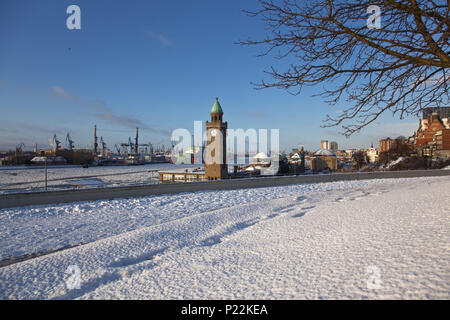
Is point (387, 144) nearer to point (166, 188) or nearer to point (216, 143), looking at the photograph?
point (216, 143)

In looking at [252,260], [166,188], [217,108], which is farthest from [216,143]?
[252,260]

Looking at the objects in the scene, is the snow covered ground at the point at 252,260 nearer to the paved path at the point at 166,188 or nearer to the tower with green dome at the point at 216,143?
the paved path at the point at 166,188

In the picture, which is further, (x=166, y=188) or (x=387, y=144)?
(x=387, y=144)

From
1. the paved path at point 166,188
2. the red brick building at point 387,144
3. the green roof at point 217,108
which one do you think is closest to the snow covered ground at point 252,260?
the paved path at point 166,188

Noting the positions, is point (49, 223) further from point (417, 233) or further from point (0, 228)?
point (417, 233)

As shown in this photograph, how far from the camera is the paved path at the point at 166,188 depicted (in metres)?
9.12

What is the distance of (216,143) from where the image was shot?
45094 millimetres

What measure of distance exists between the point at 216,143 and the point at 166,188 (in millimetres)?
33077

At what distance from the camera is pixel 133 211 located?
8.35 meters

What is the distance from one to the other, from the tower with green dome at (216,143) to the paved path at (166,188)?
27098 millimetres

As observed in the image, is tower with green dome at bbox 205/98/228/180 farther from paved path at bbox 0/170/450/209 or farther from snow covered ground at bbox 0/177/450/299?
snow covered ground at bbox 0/177/450/299
